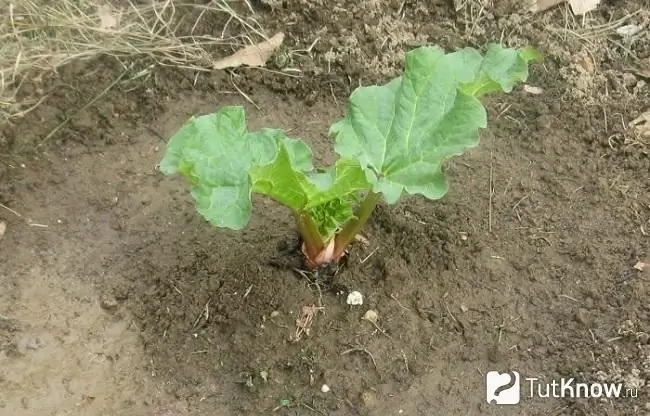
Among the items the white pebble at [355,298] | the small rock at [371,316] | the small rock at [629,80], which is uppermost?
the small rock at [629,80]

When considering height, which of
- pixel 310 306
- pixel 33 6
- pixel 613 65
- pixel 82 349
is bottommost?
pixel 82 349

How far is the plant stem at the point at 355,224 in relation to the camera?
85.9 inches

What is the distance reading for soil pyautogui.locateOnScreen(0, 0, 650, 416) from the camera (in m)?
2.24

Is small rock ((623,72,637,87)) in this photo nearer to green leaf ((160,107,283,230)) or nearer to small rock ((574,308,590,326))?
small rock ((574,308,590,326))

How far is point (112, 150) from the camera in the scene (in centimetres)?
274

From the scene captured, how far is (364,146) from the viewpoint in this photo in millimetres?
2109

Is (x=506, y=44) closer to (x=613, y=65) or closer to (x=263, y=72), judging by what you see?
(x=613, y=65)

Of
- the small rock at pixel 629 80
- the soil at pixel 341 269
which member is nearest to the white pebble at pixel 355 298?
the soil at pixel 341 269

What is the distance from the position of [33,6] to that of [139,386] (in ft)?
4.82

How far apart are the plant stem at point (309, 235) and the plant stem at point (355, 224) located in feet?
0.19

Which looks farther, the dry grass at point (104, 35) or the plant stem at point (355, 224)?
the dry grass at point (104, 35)

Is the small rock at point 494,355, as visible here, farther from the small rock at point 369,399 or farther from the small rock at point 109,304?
the small rock at point 109,304

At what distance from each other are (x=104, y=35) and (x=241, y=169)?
4.01ft

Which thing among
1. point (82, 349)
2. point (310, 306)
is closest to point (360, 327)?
point (310, 306)
